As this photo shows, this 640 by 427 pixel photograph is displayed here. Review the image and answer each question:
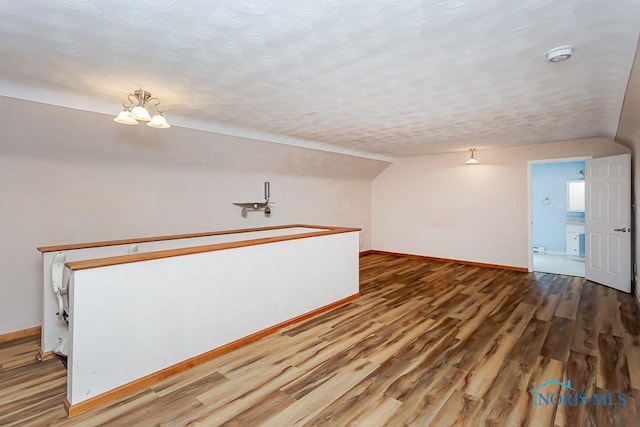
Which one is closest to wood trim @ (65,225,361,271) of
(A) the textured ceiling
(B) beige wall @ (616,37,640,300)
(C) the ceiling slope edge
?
(A) the textured ceiling

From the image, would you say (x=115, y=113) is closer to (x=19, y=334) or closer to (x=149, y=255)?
(x=149, y=255)

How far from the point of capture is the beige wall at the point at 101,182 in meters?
3.13

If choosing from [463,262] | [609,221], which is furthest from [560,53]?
[463,262]

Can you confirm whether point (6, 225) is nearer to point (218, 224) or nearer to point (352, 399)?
point (218, 224)

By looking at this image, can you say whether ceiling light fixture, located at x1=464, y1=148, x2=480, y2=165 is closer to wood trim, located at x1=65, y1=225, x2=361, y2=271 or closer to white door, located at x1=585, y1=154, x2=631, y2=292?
white door, located at x1=585, y1=154, x2=631, y2=292

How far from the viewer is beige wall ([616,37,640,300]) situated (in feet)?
8.13

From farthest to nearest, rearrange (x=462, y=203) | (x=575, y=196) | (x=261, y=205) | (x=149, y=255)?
(x=575, y=196) < (x=462, y=203) < (x=261, y=205) < (x=149, y=255)

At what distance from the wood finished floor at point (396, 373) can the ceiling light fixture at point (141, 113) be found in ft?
6.46

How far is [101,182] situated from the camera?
370cm

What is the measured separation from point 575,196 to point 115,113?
8.48 meters

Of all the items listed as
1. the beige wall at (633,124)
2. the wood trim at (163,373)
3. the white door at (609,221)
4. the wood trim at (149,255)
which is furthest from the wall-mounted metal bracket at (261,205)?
the white door at (609,221)

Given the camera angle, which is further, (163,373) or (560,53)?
(163,373)

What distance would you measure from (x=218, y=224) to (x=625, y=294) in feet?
19.0

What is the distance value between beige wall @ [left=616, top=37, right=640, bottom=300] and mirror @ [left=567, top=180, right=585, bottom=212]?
2419 mm
